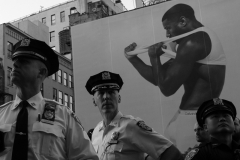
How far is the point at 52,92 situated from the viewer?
35.5 m

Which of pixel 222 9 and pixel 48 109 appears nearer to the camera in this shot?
pixel 48 109

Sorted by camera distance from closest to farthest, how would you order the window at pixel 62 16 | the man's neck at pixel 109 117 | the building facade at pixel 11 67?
1. the man's neck at pixel 109 117
2. the building facade at pixel 11 67
3. the window at pixel 62 16

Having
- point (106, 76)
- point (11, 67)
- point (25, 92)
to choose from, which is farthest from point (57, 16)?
point (25, 92)

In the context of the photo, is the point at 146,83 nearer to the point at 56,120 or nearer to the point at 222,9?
the point at 222,9

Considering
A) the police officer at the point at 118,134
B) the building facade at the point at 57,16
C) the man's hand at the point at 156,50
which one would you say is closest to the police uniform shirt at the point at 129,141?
the police officer at the point at 118,134

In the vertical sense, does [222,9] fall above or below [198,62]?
above

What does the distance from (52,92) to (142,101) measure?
1704 cm

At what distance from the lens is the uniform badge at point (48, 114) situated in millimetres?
2746

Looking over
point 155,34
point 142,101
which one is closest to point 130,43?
point 155,34

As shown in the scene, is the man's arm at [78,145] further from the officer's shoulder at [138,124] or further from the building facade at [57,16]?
Answer: the building facade at [57,16]

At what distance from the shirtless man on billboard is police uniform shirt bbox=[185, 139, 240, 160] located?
16068 mm

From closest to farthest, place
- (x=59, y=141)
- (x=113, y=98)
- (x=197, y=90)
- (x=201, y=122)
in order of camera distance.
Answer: (x=59, y=141) → (x=201, y=122) → (x=113, y=98) → (x=197, y=90)

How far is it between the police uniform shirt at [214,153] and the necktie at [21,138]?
1.54 metres

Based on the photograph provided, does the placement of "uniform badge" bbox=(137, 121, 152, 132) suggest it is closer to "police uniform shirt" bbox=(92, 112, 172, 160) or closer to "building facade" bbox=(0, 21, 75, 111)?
"police uniform shirt" bbox=(92, 112, 172, 160)
